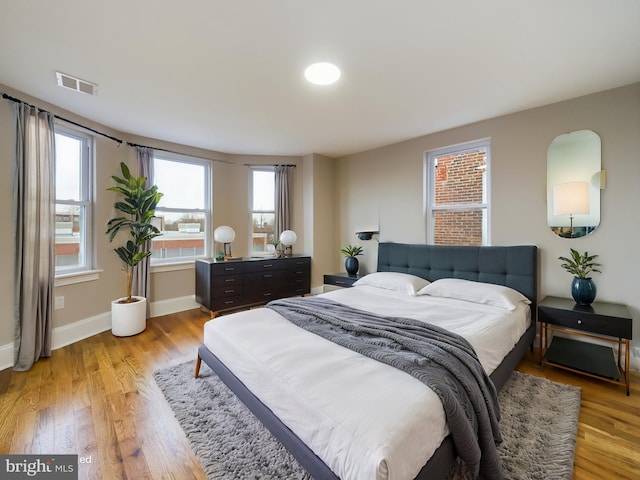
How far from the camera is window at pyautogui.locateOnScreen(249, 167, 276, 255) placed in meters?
4.89

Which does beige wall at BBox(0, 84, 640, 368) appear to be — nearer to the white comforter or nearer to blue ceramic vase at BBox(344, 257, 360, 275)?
blue ceramic vase at BBox(344, 257, 360, 275)

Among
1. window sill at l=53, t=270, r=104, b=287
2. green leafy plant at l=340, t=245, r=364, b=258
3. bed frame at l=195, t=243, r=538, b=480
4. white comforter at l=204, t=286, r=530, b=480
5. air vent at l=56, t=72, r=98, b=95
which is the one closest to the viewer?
white comforter at l=204, t=286, r=530, b=480

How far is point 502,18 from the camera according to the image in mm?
1657

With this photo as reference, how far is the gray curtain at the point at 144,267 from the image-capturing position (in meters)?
3.73

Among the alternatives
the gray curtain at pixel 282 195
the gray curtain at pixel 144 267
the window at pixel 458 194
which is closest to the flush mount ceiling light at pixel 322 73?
the window at pixel 458 194

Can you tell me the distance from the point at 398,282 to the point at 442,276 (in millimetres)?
632

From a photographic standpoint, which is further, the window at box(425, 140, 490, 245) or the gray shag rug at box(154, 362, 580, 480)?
the window at box(425, 140, 490, 245)

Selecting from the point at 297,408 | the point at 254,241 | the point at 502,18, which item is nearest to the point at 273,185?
the point at 254,241

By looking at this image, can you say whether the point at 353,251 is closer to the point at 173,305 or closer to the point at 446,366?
the point at 173,305

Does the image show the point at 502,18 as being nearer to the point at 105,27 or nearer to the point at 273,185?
the point at 105,27

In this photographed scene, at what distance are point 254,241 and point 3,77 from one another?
328 cm

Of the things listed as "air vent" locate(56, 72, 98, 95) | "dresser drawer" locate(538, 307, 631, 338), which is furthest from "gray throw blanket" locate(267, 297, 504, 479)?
"air vent" locate(56, 72, 98, 95)

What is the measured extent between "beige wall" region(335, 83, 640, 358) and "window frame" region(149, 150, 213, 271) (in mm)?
2824

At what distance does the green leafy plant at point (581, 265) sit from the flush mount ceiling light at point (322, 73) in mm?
2689
